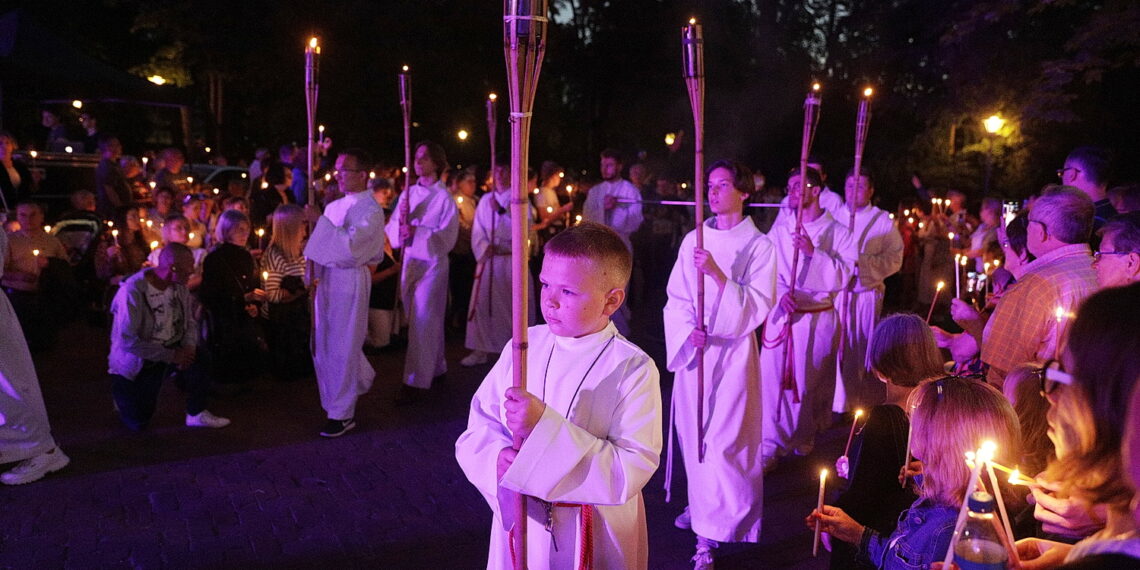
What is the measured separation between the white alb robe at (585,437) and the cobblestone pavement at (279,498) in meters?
1.95


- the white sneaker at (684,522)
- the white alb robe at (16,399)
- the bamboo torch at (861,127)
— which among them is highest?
the bamboo torch at (861,127)

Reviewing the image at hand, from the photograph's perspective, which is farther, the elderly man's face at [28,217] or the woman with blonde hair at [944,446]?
the elderly man's face at [28,217]

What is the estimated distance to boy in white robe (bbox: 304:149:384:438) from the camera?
6395 mm

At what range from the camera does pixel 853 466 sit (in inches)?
121

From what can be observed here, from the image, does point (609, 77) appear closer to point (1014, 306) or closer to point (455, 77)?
point (455, 77)

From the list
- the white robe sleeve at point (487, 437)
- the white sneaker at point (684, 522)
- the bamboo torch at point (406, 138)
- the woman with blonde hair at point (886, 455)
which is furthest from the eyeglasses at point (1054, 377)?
the bamboo torch at point (406, 138)

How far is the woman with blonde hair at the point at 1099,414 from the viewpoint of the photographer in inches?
57.8

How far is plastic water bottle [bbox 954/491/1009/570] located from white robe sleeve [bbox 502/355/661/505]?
37.3 inches

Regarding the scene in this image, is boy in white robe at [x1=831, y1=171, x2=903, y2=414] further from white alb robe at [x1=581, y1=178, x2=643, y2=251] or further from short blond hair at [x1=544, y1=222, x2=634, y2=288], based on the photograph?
short blond hair at [x1=544, y1=222, x2=634, y2=288]

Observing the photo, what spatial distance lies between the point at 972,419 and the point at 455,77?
22.2 m

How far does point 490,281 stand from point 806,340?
3.80 metres

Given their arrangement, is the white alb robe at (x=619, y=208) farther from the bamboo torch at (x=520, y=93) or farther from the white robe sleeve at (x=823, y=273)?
the bamboo torch at (x=520, y=93)

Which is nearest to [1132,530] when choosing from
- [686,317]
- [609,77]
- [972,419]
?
[972,419]

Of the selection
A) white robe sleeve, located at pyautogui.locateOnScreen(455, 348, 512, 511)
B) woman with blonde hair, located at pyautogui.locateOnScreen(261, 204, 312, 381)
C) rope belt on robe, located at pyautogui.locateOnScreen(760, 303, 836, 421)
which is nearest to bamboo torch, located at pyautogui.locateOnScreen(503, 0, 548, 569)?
white robe sleeve, located at pyautogui.locateOnScreen(455, 348, 512, 511)
